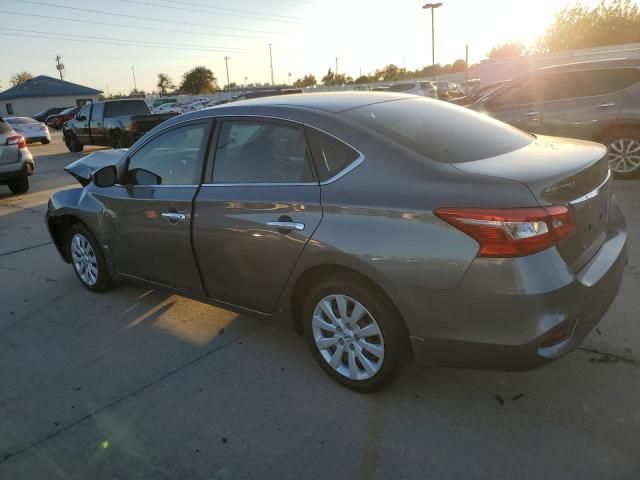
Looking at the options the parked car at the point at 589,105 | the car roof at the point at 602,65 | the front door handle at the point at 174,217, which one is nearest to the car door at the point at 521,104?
the parked car at the point at 589,105

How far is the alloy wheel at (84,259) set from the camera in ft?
15.4

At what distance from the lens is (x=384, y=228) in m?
2.55

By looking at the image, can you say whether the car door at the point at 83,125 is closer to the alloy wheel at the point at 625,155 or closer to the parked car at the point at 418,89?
the parked car at the point at 418,89

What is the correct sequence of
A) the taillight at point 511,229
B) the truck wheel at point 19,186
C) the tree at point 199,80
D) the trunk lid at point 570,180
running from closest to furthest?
the taillight at point 511,229, the trunk lid at point 570,180, the truck wheel at point 19,186, the tree at point 199,80

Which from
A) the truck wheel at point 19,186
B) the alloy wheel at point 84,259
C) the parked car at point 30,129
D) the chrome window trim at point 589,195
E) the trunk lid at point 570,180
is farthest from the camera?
the parked car at point 30,129

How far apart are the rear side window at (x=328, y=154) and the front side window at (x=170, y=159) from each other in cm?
97

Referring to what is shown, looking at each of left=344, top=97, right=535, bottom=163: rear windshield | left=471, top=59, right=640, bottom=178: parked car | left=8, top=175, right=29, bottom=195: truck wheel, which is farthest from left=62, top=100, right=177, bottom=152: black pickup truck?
left=344, top=97, right=535, bottom=163: rear windshield

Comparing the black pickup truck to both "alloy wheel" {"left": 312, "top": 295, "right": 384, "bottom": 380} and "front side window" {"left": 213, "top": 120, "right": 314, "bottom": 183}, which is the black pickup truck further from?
"alloy wheel" {"left": 312, "top": 295, "right": 384, "bottom": 380}

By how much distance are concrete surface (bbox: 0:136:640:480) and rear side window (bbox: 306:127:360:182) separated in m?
1.28

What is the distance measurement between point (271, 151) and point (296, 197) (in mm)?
445

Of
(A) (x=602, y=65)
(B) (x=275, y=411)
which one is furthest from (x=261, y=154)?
(A) (x=602, y=65)

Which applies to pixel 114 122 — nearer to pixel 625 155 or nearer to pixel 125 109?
pixel 125 109

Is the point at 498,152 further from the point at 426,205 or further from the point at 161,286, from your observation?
the point at 161,286

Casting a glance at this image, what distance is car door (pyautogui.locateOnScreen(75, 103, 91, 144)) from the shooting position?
58.0 ft
